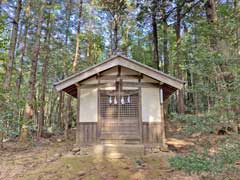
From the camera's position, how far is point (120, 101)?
8.57 m

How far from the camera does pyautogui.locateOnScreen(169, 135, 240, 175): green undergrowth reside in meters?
3.38

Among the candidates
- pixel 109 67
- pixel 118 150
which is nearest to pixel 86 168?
pixel 118 150

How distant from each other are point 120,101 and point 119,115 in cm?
55

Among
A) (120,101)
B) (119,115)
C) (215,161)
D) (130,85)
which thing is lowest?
(215,161)

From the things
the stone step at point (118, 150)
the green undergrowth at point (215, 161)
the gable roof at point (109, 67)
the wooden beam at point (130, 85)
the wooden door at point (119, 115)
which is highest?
the gable roof at point (109, 67)

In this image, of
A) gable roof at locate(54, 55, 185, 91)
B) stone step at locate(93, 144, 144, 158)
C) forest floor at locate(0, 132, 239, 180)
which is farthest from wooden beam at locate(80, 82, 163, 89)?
forest floor at locate(0, 132, 239, 180)

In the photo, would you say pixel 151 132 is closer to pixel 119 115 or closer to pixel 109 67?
pixel 119 115

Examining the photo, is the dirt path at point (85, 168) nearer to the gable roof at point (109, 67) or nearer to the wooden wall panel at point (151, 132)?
the wooden wall panel at point (151, 132)

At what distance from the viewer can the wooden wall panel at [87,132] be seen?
8.43 metres

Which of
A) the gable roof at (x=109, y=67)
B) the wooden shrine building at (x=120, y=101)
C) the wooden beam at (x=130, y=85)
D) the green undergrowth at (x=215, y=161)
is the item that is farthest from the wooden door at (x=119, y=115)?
the green undergrowth at (x=215, y=161)

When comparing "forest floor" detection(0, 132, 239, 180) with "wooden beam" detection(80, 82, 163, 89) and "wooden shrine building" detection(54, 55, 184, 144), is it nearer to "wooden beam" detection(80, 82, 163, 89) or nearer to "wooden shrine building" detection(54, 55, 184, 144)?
"wooden shrine building" detection(54, 55, 184, 144)

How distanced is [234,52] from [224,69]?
493 millimetres

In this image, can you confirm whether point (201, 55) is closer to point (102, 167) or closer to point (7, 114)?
point (102, 167)

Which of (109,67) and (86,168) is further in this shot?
(109,67)
